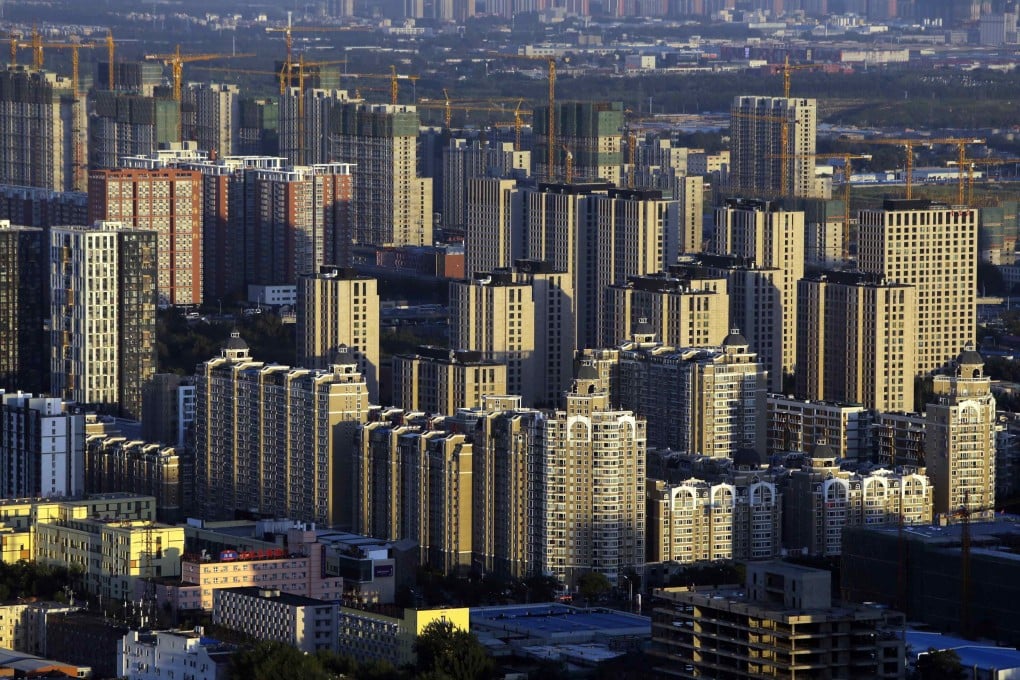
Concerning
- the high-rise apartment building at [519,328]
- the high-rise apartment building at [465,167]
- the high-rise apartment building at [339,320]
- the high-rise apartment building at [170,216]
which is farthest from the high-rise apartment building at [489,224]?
the high-rise apartment building at [339,320]

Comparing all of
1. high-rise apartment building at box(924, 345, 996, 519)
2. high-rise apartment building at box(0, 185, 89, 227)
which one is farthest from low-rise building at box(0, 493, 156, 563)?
high-rise apartment building at box(0, 185, 89, 227)

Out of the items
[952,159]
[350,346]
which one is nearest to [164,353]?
[350,346]

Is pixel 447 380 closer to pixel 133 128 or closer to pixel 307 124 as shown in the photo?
pixel 133 128

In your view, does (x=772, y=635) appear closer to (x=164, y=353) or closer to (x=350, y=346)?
(x=350, y=346)

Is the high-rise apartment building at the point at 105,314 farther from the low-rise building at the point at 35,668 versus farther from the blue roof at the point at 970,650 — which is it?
the blue roof at the point at 970,650

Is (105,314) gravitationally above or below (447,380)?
above

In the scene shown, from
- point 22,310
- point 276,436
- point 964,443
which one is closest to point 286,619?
point 276,436
